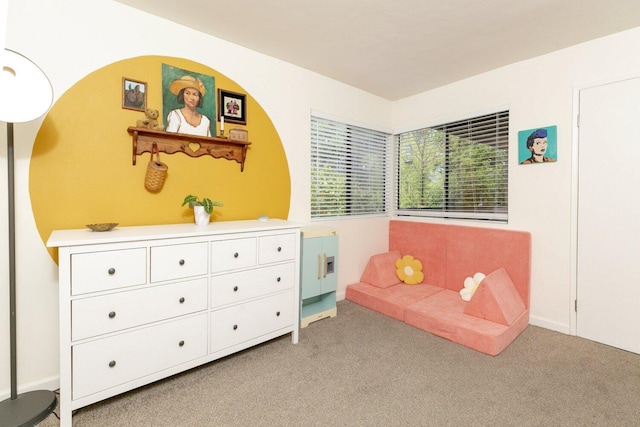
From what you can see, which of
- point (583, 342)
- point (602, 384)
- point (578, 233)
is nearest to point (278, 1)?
point (578, 233)

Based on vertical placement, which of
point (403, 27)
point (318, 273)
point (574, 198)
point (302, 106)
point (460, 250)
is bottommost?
point (318, 273)

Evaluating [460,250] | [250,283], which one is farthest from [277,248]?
[460,250]

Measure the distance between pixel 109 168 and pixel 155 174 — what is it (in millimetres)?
283

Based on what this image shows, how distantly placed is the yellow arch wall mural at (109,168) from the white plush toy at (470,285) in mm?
2361

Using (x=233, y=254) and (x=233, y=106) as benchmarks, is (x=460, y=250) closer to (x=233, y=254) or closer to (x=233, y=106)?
(x=233, y=254)

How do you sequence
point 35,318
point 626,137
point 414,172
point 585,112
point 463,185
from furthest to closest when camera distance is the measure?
point 414,172
point 463,185
point 585,112
point 626,137
point 35,318

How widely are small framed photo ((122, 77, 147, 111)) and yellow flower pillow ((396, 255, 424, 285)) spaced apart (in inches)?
119

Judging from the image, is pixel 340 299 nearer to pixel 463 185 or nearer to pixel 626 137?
pixel 463 185

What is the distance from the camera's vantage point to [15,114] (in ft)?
5.36

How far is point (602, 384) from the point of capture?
6.69ft

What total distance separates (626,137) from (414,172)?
1977 millimetres

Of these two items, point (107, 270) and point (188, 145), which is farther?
point (188, 145)

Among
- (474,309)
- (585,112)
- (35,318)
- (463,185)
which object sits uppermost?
(585,112)

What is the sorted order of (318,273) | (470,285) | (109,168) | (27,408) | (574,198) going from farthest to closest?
1. (470,285)
2. (318,273)
3. (574,198)
4. (109,168)
5. (27,408)
